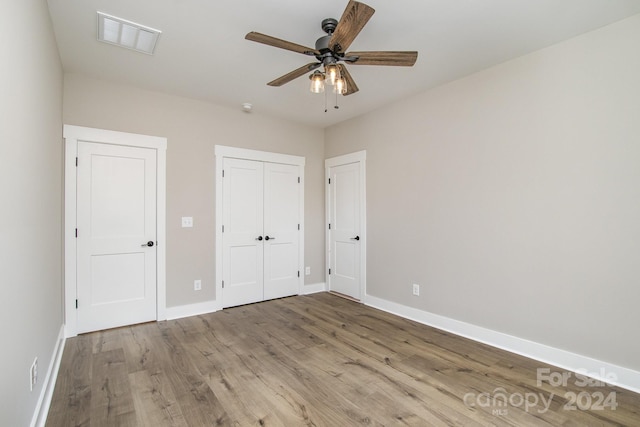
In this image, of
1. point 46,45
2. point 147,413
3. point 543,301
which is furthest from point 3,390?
point 543,301

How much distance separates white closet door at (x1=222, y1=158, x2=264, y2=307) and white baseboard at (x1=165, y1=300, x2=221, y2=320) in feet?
0.55

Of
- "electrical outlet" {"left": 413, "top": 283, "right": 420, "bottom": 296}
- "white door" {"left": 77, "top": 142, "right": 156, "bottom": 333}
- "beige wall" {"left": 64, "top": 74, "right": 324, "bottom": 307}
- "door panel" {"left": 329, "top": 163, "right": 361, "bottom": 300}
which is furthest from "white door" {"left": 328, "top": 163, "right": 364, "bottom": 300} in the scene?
"white door" {"left": 77, "top": 142, "right": 156, "bottom": 333}

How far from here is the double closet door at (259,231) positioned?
13.7 ft

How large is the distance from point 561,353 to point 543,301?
422 mm

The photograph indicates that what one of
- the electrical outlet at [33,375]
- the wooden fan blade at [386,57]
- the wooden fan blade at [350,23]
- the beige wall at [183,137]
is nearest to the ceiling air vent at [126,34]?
the beige wall at [183,137]

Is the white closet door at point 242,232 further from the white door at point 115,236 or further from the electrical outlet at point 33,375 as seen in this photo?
the electrical outlet at point 33,375

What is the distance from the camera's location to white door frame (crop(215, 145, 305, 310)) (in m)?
4.05

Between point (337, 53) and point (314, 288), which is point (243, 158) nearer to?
point (314, 288)

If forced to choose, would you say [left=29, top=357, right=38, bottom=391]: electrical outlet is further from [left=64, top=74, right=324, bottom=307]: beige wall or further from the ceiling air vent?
the ceiling air vent

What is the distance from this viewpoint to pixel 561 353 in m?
2.54

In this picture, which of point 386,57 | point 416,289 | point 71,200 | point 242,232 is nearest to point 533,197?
point 416,289

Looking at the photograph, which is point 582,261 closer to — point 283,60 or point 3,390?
point 283,60

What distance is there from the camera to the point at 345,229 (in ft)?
15.4

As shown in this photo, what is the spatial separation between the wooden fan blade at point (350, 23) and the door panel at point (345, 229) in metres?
2.54
